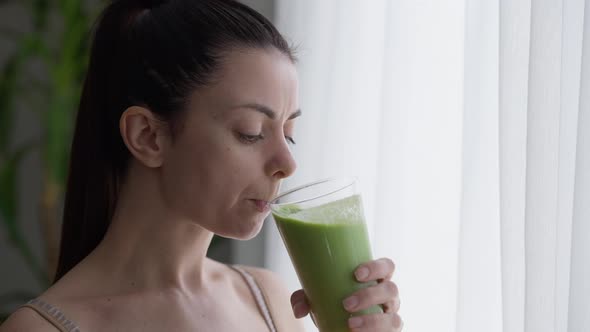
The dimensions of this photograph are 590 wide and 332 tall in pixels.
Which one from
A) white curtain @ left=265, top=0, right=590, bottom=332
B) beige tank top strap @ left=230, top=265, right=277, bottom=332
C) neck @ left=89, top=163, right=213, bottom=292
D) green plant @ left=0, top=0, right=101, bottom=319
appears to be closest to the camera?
white curtain @ left=265, top=0, right=590, bottom=332

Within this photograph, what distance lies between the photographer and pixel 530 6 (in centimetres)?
108

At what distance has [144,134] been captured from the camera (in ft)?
4.08

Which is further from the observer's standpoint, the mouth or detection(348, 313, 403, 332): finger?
the mouth

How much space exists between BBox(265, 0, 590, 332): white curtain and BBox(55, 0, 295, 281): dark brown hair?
32 cm

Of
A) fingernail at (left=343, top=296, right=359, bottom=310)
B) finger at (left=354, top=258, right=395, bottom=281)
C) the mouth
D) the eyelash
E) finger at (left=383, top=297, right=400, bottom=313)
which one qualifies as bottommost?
finger at (left=383, top=297, right=400, bottom=313)

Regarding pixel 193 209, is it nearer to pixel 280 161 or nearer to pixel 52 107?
pixel 280 161

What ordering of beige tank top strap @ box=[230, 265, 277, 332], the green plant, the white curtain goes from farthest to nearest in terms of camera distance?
the green plant → beige tank top strap @ box=[230, 265, 277, 332] → the white curtain

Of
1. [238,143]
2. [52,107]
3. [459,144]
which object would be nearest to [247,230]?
[238,143]

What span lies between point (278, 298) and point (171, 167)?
1.40ft

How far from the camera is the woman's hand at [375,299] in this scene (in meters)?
1.04

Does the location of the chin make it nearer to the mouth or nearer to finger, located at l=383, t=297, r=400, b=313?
the mouth

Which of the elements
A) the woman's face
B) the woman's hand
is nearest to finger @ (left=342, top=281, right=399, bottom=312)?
the woman's hand

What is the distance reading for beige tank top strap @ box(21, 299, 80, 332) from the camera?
47.1 inches

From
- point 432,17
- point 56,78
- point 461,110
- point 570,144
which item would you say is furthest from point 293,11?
point 56,78
